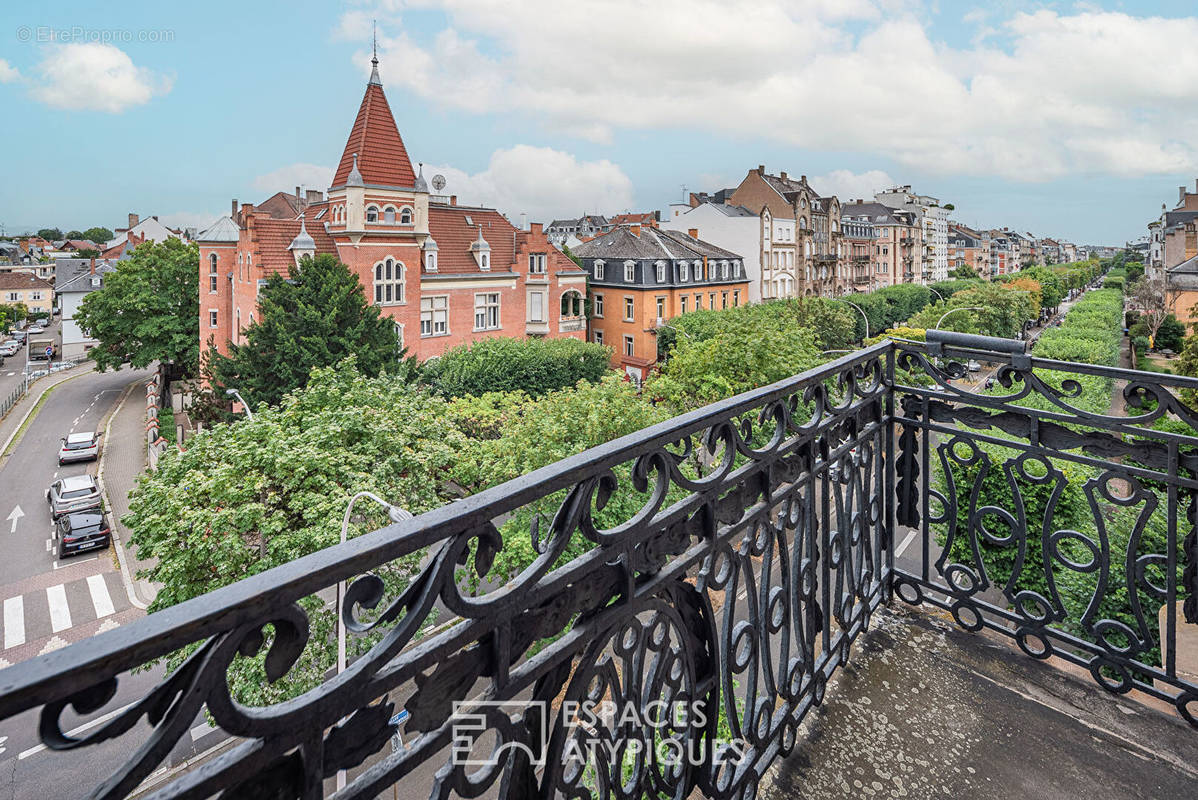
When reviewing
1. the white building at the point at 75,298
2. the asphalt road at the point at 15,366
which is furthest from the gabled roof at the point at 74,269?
the asphalt road at the point at 15,366

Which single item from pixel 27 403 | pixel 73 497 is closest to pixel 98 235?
pixel 27 403

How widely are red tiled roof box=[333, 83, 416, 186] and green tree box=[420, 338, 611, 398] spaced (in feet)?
23.4

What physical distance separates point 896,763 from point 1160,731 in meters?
1.12

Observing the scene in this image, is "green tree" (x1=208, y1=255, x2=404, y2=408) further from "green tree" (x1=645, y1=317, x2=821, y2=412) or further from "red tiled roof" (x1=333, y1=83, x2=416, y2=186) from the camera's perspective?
"green tree" (x1=645, y1=317, x2=821, y2=412)

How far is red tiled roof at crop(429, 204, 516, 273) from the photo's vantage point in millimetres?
29750

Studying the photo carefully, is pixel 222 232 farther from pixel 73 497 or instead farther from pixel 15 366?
pixel 15 366

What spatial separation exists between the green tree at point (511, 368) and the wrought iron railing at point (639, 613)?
1843 cm

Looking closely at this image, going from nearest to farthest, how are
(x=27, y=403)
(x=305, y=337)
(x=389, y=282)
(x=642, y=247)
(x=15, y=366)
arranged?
(x=305, y=337) < (x=389, y=282) < (x=27, y=403) < (x=642, y=247) < (x=15, y=366)

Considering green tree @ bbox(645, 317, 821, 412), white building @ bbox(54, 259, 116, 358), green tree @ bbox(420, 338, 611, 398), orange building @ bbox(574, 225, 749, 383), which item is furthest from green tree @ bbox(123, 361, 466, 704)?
white building @ bbox(54, 259, 116, 358)

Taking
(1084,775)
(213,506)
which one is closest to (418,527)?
(1084,775)

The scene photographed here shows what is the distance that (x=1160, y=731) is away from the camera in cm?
256

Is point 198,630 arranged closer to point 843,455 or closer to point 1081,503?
point 843,455

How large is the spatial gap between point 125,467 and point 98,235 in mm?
121787

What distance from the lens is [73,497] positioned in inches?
740
